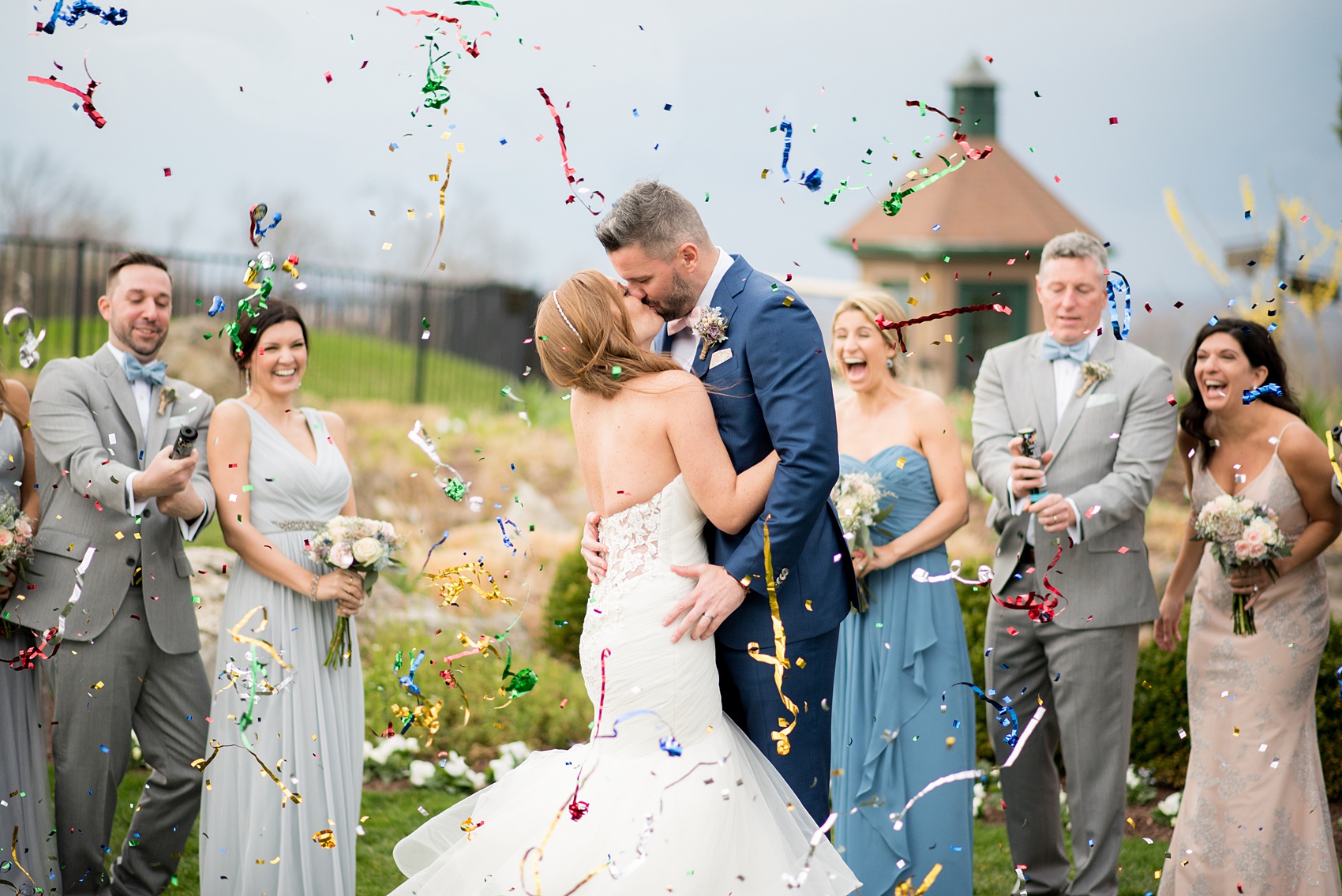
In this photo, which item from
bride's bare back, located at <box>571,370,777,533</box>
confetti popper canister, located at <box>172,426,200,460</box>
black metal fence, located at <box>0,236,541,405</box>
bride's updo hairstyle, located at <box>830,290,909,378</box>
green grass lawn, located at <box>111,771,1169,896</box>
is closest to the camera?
bride's bare back, located at <box>571,370,777,533</box>

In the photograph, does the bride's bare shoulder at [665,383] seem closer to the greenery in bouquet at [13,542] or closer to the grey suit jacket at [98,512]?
the grey suit jacket at [98,512]

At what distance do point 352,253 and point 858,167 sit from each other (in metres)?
9.14

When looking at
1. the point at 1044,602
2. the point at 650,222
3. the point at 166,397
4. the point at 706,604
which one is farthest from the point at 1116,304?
the point at 166,397

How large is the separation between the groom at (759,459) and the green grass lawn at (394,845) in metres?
1.56

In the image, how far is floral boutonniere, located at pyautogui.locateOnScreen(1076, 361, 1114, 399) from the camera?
459 cm

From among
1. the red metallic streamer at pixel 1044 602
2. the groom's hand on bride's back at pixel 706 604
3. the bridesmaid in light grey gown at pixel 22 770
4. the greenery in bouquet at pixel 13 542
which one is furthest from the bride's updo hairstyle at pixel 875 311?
the bridesmaid in light grey gown at pixel 22 770

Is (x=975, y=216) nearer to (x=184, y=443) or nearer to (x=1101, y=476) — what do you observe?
(x=1101, y=476)

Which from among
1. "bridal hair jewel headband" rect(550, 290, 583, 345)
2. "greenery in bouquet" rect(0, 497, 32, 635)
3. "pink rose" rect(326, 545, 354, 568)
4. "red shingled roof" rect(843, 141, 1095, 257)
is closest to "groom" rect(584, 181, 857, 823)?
"bridal hair jewel headband" rect(550, 290, 583, 345)

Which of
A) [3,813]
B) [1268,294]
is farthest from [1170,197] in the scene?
[3,813]

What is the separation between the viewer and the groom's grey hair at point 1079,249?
4.63 metres

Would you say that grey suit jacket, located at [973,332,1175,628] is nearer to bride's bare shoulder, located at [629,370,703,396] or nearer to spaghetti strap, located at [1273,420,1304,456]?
spaghetti strap, located at [1273,420,1304,456]

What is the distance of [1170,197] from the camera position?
13945 millimetres

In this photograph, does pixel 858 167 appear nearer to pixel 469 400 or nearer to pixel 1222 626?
pixel 469 400

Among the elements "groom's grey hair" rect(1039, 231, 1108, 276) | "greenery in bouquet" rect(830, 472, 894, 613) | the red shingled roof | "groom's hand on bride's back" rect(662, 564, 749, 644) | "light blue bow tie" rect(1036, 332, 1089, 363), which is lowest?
"groom's hand on bride's back" rect(662, 564, 749, 644)
